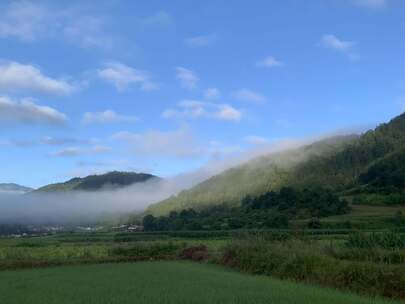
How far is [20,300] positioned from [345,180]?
7991cm

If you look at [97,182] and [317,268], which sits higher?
[97,182]

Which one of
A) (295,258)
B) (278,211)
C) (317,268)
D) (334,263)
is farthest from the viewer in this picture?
(278,211)

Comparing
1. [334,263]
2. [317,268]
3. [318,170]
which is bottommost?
[317,268]

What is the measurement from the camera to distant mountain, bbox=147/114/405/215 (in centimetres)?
7906

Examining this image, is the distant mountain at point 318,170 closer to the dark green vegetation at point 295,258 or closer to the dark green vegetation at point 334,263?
the dark green vegetation at point 295,258

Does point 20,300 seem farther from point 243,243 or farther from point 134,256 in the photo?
point 134,256

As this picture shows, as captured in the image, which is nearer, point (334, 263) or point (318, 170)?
point (334, 263)

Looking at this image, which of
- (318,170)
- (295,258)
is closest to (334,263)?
(295,258)

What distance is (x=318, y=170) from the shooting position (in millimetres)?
96375

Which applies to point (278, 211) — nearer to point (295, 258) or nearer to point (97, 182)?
point (295, 258)

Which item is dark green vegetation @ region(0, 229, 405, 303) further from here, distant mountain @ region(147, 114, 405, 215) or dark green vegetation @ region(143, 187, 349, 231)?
distant mountain @ region(147, 114, 405, 215)

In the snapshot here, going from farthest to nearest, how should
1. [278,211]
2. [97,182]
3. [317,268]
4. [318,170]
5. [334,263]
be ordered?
[97,182] → [318,170] → [278,211] → [317,268] → [334,263]

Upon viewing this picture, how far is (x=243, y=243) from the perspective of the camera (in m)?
25.3

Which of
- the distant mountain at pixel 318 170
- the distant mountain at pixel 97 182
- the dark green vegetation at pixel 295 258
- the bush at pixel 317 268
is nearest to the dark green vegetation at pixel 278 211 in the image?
the distant mountain at pixel 318 170
